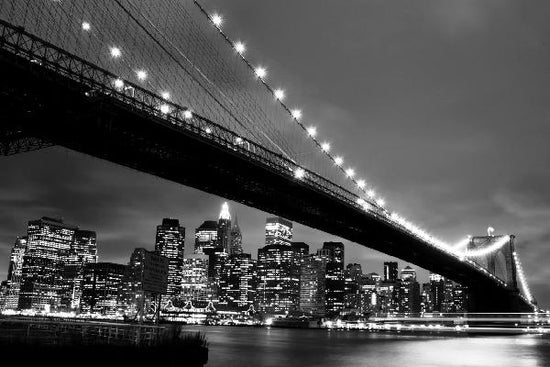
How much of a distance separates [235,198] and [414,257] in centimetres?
3184

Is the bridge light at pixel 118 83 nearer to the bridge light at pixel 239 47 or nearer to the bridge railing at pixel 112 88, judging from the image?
the bridge railing at pixel 112 88

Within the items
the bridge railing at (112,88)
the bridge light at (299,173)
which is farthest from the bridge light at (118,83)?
the bridge light at (299,173)

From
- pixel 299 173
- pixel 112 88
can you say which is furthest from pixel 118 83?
pixel 299 173

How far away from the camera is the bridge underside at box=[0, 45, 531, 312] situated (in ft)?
78.2

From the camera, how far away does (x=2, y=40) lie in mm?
21359

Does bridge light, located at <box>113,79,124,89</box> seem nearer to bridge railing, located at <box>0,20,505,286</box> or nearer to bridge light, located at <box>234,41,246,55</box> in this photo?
bridge railing, located at <box>0,20,505,286</box>

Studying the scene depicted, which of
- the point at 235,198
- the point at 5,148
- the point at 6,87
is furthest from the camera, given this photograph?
the point at 235,198

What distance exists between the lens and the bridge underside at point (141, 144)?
23844 mm

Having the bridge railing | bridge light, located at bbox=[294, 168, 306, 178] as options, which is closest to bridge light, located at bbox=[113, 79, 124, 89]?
the bridge railing

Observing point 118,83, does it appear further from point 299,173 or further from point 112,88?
point 299,173

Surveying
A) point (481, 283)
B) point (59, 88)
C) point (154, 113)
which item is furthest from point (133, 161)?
point (481, 283)

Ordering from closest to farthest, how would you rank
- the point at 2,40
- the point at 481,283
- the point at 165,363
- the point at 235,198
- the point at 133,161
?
the point at 165,363 < the point at 2,40 < the point at 133,161 < the point at 235,198 < the point at 481,283

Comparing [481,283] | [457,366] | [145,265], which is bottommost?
[457,366]

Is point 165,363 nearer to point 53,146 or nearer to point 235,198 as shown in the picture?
point 53,146
